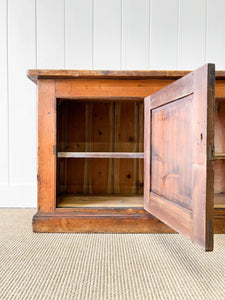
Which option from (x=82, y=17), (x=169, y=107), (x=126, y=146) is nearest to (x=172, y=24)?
(x=82, y=17)

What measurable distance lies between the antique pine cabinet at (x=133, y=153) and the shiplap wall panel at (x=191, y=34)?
0.32 meters

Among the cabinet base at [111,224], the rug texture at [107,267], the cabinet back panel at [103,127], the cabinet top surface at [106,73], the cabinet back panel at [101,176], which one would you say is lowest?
the rug texture at [107,267]

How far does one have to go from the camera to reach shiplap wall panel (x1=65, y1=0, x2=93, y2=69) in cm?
143

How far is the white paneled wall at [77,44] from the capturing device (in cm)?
142

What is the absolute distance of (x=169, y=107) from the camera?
82 cm

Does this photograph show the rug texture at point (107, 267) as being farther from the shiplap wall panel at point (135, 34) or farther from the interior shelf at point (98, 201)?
the shiplap wall panel at point (135, 34)

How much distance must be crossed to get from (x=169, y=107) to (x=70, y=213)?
1.87 ft

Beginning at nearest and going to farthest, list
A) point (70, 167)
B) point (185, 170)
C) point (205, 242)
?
point (205, 242), point (185, 170), point (70, 167)

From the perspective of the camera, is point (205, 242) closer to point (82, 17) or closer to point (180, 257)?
point (180, 257)

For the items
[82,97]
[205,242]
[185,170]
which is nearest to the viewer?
[205,242]

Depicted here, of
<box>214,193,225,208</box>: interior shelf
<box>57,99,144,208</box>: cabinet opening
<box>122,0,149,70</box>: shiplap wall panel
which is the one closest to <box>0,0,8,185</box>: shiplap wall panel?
<box>57,99,144,208</box>: cabinet opening

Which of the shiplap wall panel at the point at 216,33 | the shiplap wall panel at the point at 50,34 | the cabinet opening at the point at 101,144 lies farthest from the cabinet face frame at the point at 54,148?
the shiplap wall panel at the point at 216,33

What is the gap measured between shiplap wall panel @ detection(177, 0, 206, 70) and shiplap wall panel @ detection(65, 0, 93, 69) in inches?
20.7

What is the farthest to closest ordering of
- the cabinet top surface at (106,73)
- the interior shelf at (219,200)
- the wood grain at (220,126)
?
the wood grain at (220,126) < the interior shelf at (219,200) < the cabinet top surface at (106,73)
